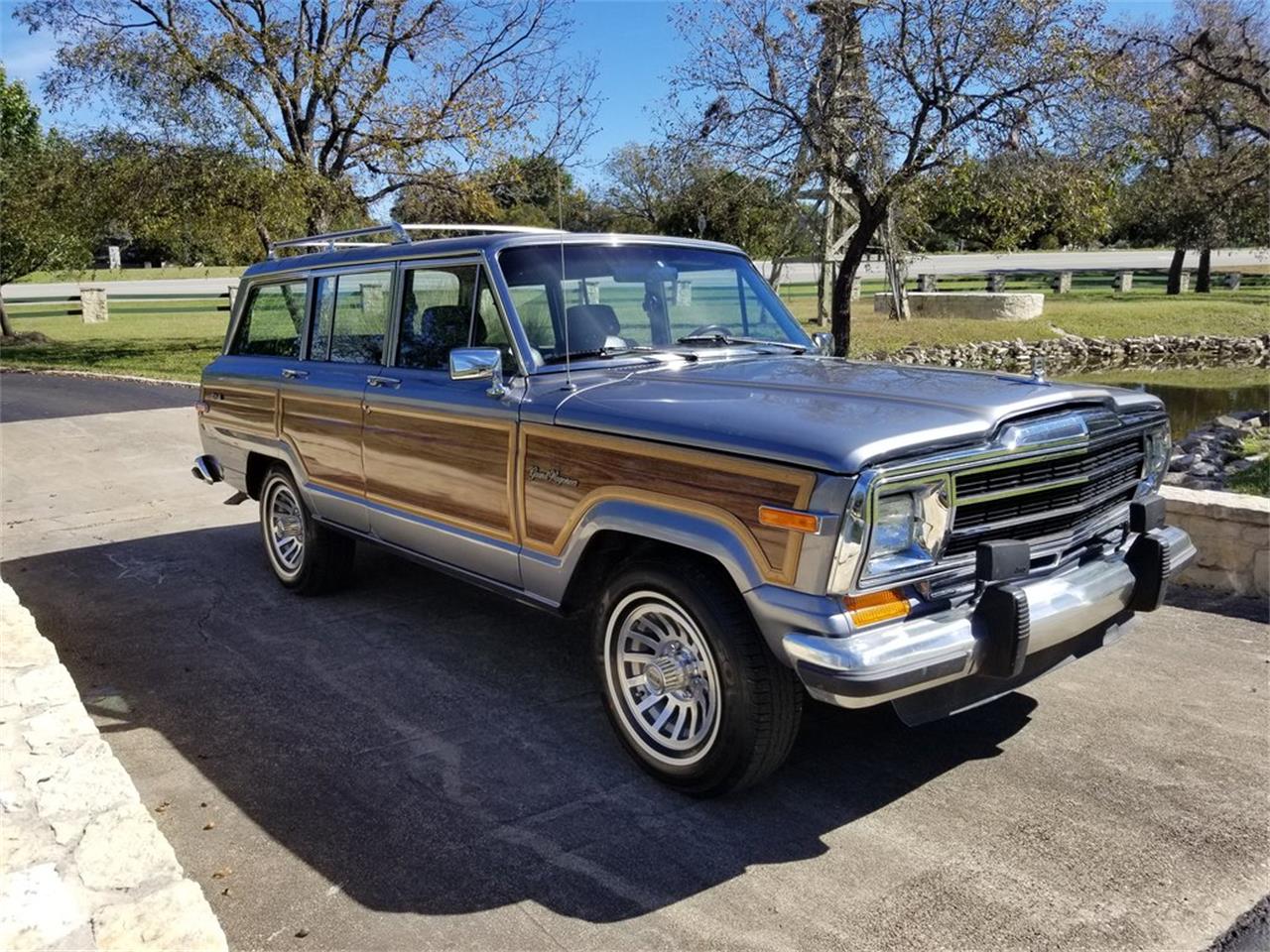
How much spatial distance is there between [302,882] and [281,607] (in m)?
3.00

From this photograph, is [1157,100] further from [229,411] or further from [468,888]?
[468,888]

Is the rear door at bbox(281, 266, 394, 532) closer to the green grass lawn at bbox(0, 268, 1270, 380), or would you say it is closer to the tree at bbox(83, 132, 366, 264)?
the green grass lawn at bbox(0, 268, 1270, 380)

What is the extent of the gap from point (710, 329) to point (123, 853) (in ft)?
10.8

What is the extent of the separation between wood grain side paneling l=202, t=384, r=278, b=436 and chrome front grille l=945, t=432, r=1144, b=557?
4248 mm

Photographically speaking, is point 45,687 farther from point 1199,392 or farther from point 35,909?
point 1199,392

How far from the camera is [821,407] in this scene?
3.62 m

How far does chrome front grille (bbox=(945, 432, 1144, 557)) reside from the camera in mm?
3475

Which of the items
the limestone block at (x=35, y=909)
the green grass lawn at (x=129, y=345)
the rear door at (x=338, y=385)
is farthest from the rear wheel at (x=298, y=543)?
the green grass lawn at (x=129, y=345)

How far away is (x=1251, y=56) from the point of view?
18094mm

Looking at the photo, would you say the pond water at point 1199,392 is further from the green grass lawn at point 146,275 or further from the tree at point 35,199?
the green grass lawn at point 146,275

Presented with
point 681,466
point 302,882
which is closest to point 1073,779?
point 681,466

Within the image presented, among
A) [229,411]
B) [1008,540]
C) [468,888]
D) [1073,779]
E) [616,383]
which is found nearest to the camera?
[468,888]

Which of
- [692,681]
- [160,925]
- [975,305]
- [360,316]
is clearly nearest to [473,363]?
[692,681]

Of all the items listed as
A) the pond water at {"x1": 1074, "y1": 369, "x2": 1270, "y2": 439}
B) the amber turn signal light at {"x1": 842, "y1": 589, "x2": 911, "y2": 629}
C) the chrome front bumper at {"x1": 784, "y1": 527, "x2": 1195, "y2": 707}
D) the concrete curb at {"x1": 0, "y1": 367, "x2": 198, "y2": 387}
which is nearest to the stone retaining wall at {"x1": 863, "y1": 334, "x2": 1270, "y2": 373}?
the pond water at {"x1": 1074, "y1": 369, "x2": 1270, "y2": 439}
